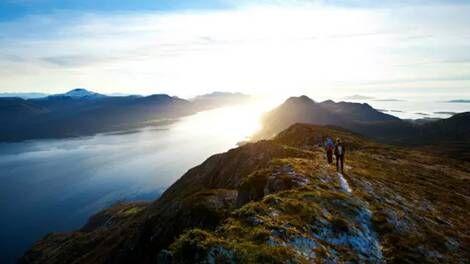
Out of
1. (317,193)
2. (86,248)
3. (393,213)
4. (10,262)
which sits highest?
(317,193)

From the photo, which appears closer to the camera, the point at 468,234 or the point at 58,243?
the point at 468,234

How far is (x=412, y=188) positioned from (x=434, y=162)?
176 ft

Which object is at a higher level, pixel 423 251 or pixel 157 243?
pixel 423 251

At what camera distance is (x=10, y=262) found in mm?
179125

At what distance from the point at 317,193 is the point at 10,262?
623 ft

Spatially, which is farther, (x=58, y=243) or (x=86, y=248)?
(x=58, y=243)

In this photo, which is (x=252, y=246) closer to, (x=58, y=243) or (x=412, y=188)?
(x=412, y=188)

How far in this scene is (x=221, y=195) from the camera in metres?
51.9

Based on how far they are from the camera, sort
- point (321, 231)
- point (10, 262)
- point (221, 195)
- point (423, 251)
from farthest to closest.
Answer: point (10, 262) < point (221, 195) < point (423, 251) < point (321, 231)

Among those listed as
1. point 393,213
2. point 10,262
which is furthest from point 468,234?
point 10,262

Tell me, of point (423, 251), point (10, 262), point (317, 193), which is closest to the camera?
point (423, 251)

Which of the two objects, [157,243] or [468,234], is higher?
[468,234]

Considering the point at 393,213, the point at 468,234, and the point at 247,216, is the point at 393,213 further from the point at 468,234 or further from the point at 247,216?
the point at 247,216

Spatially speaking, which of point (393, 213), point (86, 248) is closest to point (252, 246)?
point (393, 213)
